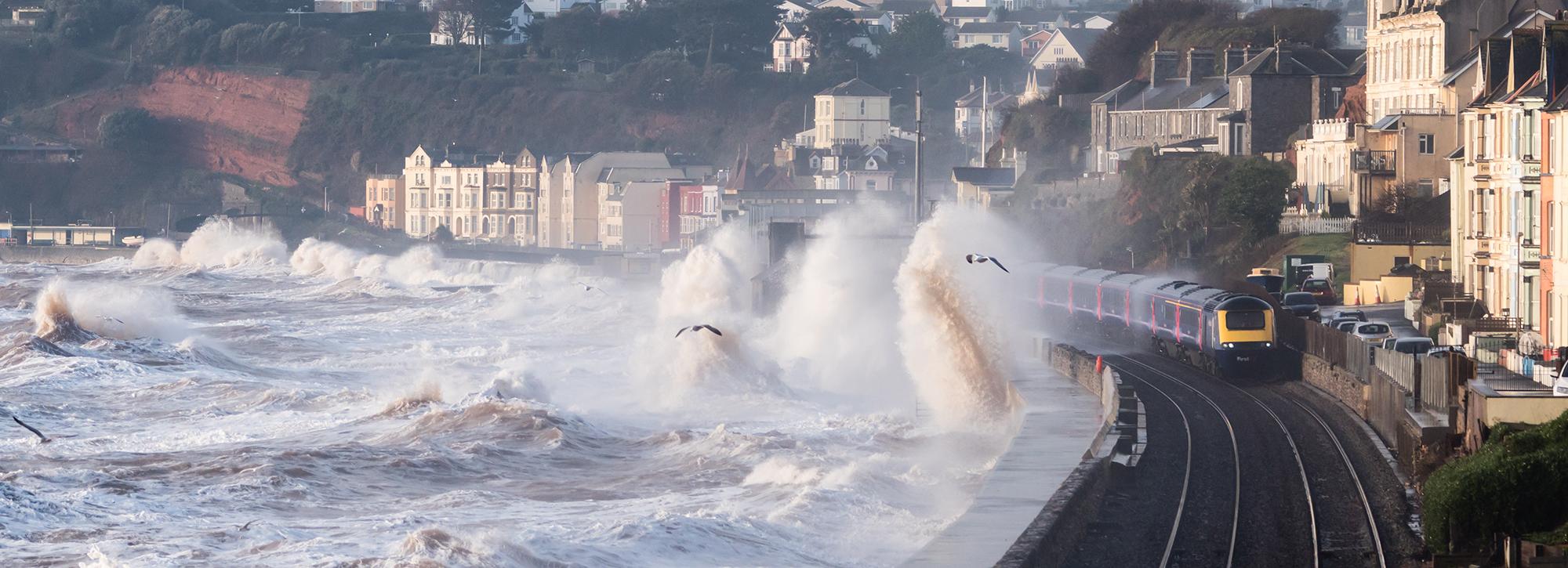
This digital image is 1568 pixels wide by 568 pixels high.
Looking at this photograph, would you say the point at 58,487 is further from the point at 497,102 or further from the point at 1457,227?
the point at 497,102

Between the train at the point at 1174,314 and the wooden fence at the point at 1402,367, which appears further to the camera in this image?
the train at the point at 1174,314

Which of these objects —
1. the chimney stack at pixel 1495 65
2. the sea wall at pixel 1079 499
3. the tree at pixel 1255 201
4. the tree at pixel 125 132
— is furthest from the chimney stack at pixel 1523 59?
the tree at pixel 125 132

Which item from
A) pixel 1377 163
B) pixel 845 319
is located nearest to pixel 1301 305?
pixel 1377 163

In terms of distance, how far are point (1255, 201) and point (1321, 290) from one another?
8917 millimetres

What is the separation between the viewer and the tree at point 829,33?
175250mm

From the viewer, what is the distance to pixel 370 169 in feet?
562

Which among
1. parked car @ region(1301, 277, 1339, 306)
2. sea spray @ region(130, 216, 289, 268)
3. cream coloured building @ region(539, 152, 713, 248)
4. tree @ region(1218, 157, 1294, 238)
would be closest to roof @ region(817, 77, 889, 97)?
cream coloured building @ region(539, 152, 713, 248)

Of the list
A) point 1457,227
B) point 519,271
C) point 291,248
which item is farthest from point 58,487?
point 291,248

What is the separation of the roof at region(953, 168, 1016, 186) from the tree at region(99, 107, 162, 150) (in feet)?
346

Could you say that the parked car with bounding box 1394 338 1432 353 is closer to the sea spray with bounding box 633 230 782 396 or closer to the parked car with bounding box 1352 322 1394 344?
the parked car with bounding box 1352 322 1394 344

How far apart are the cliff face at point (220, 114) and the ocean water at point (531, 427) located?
359ft

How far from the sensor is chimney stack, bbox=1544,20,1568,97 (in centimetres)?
3431

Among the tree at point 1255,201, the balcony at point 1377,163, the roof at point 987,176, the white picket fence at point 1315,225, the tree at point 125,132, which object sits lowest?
the white picket fence at point 1315,225

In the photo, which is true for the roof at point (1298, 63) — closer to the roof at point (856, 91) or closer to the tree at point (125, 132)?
the roof at point (856, 91)
